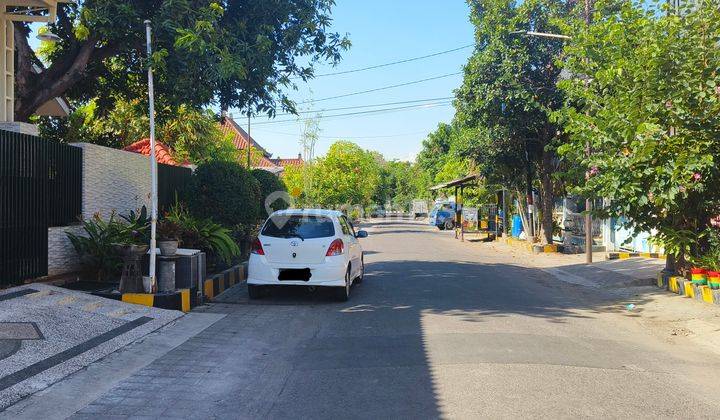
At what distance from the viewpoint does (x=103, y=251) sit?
9.59 meters

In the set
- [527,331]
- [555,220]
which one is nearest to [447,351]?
[527,331]

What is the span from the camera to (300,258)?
31.4 feet

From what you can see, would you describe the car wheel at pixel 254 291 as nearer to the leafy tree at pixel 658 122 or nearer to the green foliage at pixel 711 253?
the leafy tree at pixel 658 122

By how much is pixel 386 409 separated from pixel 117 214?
865 cm

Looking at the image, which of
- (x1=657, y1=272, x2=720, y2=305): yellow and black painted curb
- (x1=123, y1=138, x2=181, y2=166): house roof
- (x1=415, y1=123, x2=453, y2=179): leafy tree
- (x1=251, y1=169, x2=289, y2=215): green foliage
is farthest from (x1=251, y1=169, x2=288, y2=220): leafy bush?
(x1=415, y1=123, x2=453, y2=179): leafy tree

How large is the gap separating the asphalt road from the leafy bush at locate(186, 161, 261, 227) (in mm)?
3660

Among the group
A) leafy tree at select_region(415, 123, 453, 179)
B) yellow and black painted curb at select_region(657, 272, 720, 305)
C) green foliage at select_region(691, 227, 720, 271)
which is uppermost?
leafy tree at select_region(415, 123, 453, 179)

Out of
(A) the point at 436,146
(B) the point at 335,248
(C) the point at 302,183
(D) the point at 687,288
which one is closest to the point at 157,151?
(B) the point at 335,248

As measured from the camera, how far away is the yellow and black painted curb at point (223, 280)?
10.2 meters

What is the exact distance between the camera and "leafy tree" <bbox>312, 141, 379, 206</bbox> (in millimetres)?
45156

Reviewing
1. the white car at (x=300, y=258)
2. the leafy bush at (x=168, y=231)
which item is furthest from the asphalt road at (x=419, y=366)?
the leafy bush at (x=168, y=231)

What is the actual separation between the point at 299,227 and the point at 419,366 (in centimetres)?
450

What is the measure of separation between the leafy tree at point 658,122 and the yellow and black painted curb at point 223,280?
7180 millimetres

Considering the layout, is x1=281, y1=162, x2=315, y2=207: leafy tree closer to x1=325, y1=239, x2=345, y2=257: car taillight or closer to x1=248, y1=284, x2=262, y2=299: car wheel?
x1=248, y1=284, x2=262, y2=299: car wheel
